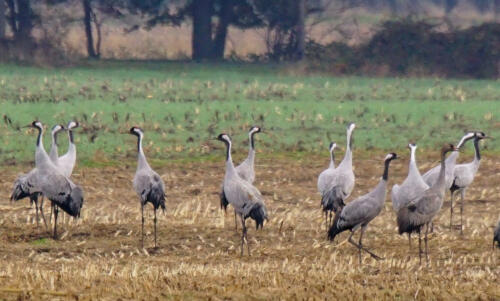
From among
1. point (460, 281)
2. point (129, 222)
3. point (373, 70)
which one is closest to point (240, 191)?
point (129, 222)

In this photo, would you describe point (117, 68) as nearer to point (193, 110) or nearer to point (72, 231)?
point (193, 110)

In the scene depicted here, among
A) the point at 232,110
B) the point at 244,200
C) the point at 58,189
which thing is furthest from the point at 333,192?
the point at 232,110

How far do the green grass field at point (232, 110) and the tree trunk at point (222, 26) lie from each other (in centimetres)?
1291

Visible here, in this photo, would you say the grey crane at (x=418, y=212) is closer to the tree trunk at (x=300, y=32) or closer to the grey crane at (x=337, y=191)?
the grey crane at (x=337, y=191)

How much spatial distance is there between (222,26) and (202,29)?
1.14 m

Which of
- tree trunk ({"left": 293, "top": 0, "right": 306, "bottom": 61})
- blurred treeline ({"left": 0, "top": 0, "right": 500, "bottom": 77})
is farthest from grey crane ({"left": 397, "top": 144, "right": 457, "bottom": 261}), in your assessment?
tree trunk ({"left": 293, "top": 0, "right": 306, "bottom": 61})

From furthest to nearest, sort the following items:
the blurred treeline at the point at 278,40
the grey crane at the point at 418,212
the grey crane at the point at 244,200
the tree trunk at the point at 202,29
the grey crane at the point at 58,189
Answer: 1. the tree trunk at the point at 202,29
2. the blurred treeline at the point at 278,40
3. the grey crane at the point at 58,189
4. the grey crane at the point at 244,200
5. the grey crane at the point at 418,212

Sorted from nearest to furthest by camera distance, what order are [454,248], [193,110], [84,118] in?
[454,248] → [84,118] → [193,110]

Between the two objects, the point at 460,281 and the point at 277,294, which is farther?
the point at 460,281

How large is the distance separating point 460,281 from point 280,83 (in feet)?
88.2

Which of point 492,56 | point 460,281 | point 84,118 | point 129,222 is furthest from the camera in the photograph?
point 492,56

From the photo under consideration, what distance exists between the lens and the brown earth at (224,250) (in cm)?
1055

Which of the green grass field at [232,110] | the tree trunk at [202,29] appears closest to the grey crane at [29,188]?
the green grass field at [232,110]

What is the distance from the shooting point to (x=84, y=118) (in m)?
26.2
